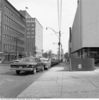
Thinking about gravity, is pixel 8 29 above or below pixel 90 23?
above

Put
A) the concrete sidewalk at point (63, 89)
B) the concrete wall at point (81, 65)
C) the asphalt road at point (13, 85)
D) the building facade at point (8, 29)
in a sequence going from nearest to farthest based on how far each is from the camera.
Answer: the concrete sidewalk at point (63, 89)
the asphalt road at point (13, 85)
the concrete wall at point (81, 65)
the building facade at point (8, 29)

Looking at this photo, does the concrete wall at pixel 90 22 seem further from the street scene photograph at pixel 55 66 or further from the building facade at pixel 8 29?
the building facade at pixel 8 29

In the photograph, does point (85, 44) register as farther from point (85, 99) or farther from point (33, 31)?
point (33, 31)

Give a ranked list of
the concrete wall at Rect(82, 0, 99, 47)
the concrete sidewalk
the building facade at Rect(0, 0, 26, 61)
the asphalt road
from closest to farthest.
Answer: the concrete sidewalk, the asphalt road, the concrete wall at Rect(82, 0, 99, 47), the building facade at Rect(0, 0, 26, 61)

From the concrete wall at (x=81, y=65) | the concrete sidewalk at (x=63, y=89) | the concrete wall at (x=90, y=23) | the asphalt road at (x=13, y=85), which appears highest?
the concrete wall at (x=90, y=23)

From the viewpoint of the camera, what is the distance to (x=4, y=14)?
65.1 metres

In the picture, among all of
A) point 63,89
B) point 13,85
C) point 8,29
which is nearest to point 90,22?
point 13,85

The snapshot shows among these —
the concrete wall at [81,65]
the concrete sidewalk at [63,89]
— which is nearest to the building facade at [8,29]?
the concrete wall at [81,65]

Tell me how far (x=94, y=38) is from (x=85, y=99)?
1203 inches

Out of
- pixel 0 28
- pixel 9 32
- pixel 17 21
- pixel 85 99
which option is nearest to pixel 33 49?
pixel 17 21

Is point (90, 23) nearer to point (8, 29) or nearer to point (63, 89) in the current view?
point (63, 89)

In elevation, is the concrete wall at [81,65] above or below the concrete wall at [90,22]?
below

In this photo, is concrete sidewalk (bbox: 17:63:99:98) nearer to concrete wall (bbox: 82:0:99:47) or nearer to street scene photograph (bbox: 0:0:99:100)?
street scene photograph (bbox: 0:0:99:100)

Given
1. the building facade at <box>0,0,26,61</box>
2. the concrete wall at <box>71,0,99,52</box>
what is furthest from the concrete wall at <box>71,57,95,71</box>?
the building facade at <box>0,0,26,61</box>
